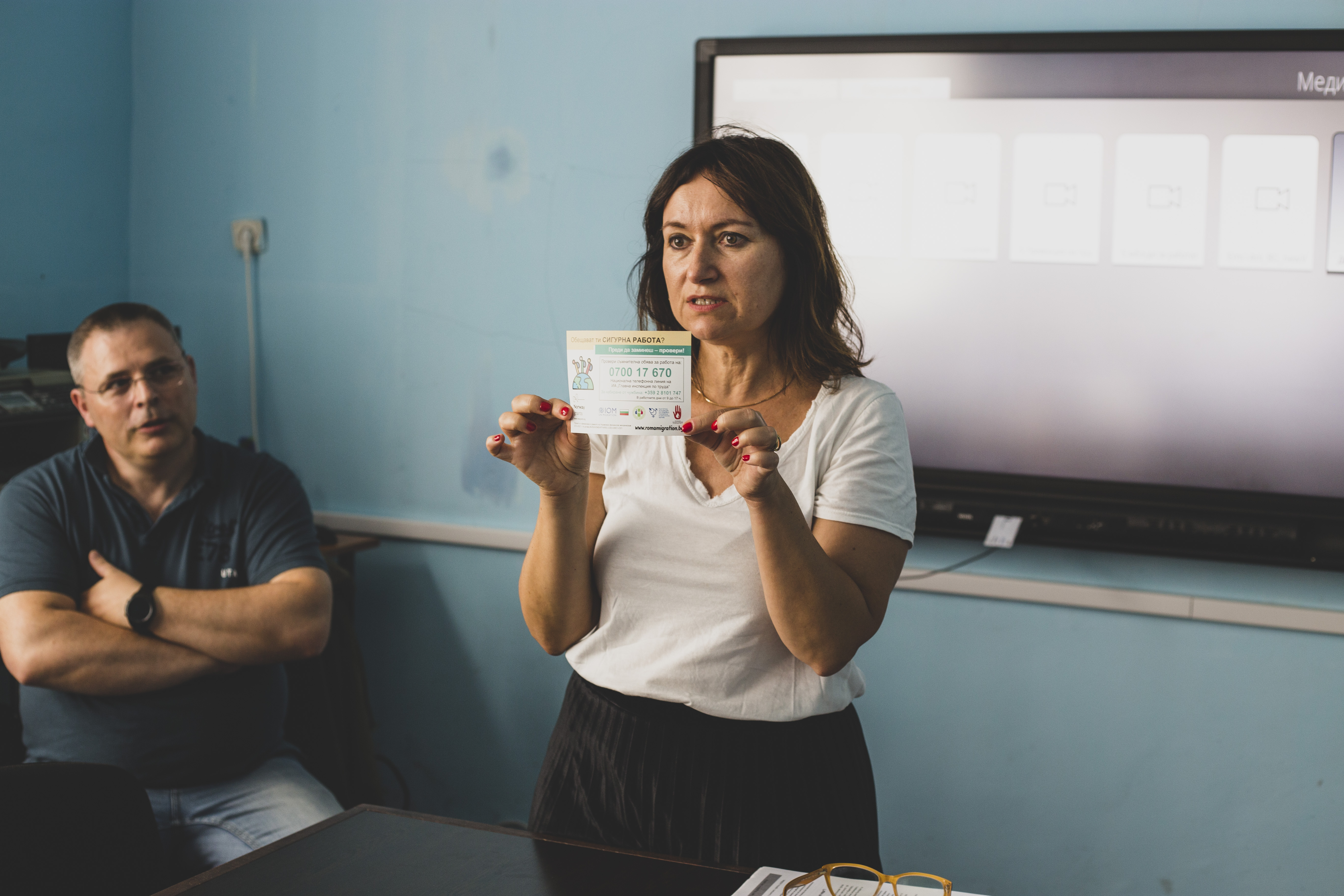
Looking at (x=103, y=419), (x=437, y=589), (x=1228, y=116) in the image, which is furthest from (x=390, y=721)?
(x=1228, y=116)

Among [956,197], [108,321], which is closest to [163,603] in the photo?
[108,321]

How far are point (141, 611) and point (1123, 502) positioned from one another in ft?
6.11

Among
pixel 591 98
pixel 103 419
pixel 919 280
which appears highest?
pixel 591 98

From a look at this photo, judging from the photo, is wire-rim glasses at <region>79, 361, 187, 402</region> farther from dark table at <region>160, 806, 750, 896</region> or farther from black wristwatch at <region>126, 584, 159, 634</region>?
dark table at <region>160, 806, 750, 896</region>

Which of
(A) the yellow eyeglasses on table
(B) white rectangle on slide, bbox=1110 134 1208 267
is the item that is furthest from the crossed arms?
(B) white rectangle on slide, bbox=1110 134 1208 267

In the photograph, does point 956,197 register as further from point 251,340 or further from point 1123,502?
point 251,340

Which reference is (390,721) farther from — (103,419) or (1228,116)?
(1228,116)

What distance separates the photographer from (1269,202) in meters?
1.92

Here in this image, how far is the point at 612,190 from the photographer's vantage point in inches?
92.0

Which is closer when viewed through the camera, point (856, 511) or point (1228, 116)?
point (856, 511)

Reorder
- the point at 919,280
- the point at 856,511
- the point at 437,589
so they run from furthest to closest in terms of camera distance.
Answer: the point at 437,589 < the point at 919,280 < the point at 856,511

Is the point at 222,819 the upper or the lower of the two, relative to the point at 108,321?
lower

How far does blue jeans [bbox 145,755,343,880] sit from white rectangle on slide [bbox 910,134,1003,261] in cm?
165

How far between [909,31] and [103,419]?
5.93 ft
